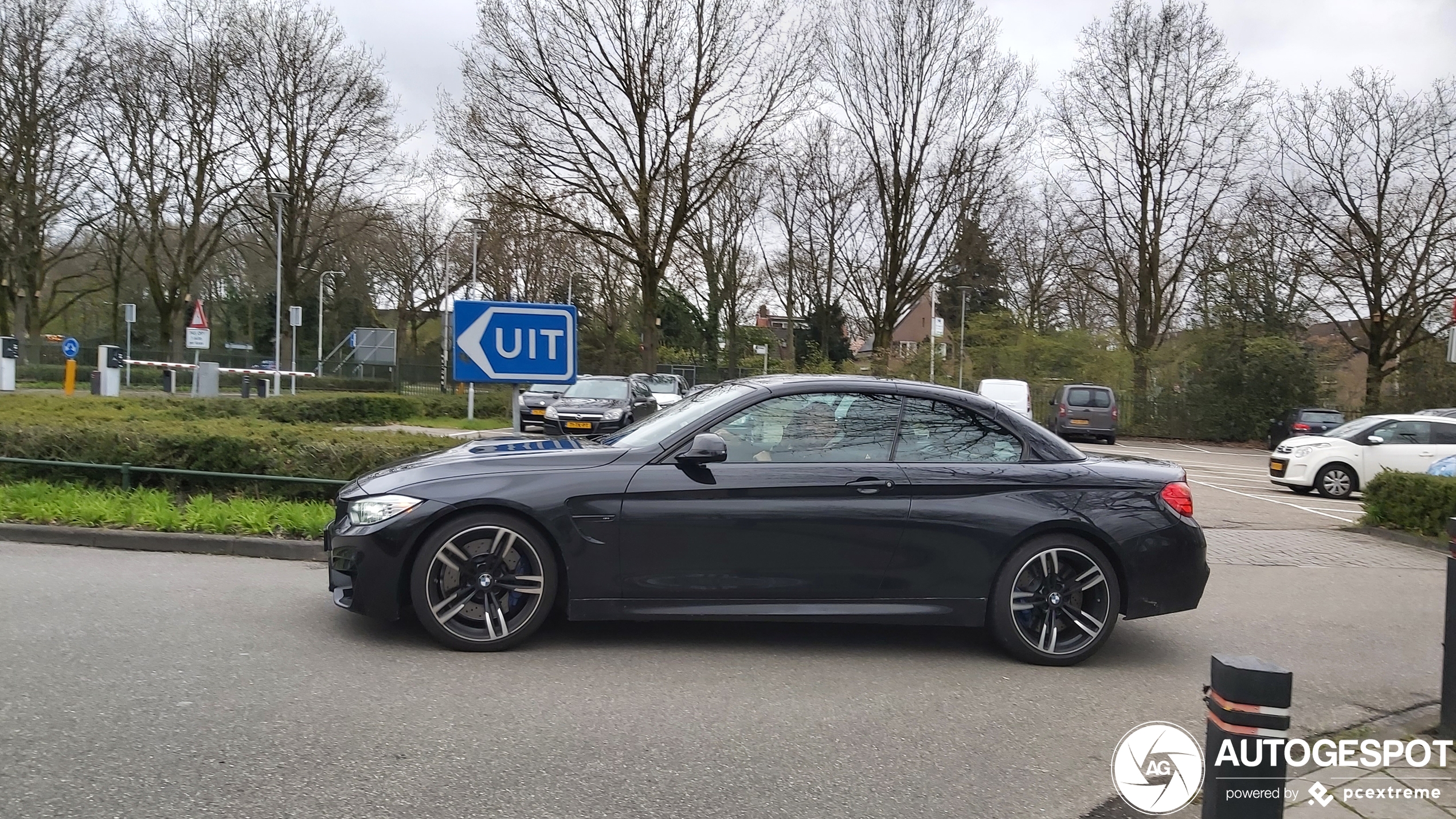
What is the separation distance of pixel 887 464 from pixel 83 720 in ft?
12.9

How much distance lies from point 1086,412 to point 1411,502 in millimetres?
17990

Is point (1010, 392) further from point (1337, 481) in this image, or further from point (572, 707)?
point (572, 707)

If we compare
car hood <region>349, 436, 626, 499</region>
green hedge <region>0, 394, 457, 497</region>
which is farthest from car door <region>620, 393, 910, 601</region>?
green hedge <region>0, 394, 457, 497</region>

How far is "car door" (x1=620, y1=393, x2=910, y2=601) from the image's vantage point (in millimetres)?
5195

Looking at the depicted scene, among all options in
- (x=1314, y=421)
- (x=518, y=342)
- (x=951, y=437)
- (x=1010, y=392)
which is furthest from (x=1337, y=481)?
(x=518, y=342)

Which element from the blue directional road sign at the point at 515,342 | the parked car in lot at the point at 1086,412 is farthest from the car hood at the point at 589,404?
the parked car in lot at the point at 1086,412

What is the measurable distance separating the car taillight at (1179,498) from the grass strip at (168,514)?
6.23 metres

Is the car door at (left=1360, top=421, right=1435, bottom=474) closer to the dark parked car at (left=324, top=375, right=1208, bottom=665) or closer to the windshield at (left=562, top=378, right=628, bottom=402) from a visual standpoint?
the dark parked car at (left=324, top=375, right=1208, bottom=665)

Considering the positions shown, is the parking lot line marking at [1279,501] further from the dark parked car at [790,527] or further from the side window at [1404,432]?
the dark parked car at [790,527]

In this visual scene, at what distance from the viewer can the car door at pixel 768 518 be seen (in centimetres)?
520

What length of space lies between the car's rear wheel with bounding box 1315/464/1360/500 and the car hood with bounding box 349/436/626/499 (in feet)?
49.6

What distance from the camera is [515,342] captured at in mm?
8398

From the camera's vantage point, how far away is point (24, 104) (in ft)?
107

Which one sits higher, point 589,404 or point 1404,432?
point 589,404
